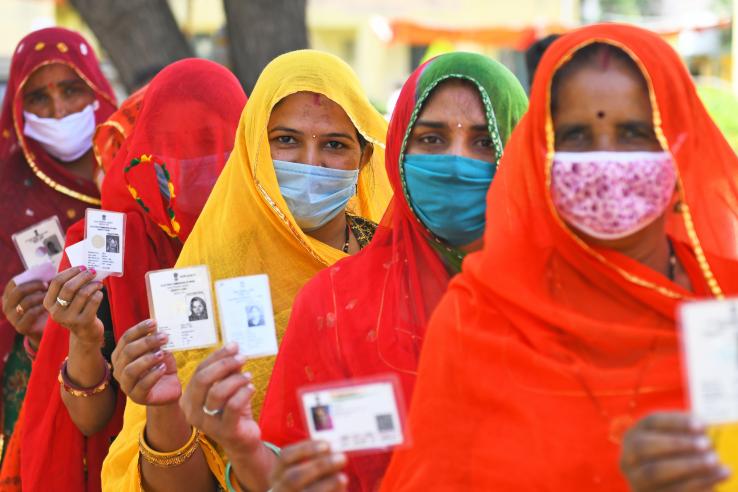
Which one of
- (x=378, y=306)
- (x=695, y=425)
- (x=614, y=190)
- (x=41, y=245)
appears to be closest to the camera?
(x=695, y=425)

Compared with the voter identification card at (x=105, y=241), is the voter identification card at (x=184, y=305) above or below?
below

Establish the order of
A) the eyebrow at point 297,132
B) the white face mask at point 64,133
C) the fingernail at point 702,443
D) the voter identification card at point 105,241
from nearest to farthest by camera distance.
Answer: the fingernail at point 702,443 < the voter identification card at point 105,241 < the eyebrow at point 297,132 < the white face mask at point 64,133

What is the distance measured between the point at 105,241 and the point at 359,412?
4.26 feet

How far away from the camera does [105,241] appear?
3.07 m

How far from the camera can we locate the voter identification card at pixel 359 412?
6.54 feet

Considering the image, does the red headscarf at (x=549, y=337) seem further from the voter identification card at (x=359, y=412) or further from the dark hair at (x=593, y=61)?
the voter identification card at (x=359, y=412)

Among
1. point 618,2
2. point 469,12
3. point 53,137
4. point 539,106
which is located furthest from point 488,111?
point 618,2

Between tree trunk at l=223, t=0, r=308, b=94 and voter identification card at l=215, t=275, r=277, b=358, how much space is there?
477cm

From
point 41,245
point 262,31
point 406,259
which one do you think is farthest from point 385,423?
point 262,31

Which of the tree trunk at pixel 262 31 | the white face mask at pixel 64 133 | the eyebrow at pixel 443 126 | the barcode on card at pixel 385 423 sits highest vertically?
the tree trunk at pixel 262 31

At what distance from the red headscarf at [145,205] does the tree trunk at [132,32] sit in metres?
3.48

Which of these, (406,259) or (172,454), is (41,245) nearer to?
(172,454)

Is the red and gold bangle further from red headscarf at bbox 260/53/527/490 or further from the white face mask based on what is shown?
the white face mask

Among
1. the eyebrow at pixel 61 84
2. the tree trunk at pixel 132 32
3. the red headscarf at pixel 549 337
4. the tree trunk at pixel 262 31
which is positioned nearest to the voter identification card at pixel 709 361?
A: the red headscarf at pixel 549 337
